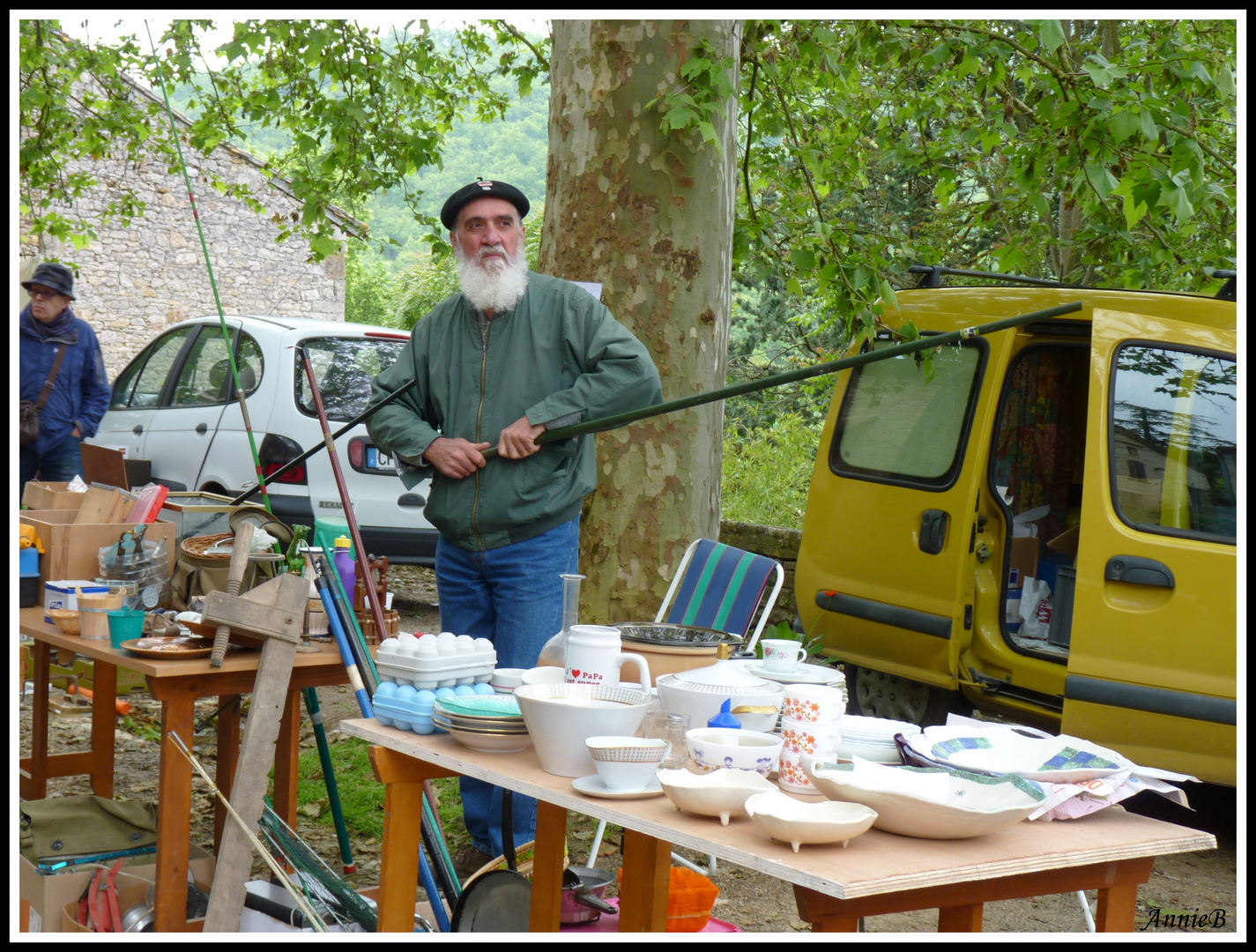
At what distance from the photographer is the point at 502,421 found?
3.33 metres

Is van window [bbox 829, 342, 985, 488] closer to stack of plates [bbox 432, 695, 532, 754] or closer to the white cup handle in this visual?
the white cup handle

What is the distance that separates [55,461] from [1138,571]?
5554mm

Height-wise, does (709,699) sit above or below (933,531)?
below

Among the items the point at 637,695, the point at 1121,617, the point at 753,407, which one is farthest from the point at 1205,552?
the point at 753,407

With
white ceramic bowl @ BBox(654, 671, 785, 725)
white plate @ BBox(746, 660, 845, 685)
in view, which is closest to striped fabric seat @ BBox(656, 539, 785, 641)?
white plate @ BBox(746, 660, 845, 685)

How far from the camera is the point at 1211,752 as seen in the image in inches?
149

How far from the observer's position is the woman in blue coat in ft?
21.1

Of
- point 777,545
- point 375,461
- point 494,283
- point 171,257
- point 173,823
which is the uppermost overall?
point 171,257

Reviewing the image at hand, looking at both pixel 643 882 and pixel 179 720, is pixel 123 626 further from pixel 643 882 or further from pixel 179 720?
pixel 643 882

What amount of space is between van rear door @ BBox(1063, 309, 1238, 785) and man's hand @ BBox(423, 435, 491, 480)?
2080 mm

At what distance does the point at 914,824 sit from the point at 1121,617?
8.41 feet

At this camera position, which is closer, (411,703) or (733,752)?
(733,752)

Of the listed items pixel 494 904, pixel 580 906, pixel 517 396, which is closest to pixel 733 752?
pixel 580 906

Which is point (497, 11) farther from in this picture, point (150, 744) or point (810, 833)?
point (150, 744)
